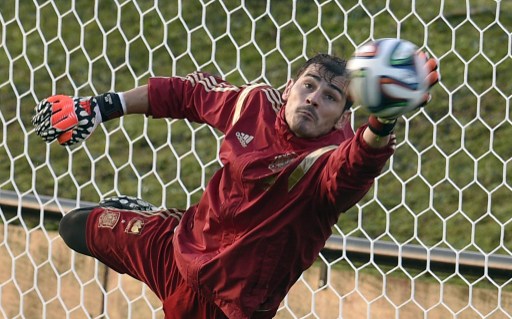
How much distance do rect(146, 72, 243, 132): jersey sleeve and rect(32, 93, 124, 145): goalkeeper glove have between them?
0.61 ft

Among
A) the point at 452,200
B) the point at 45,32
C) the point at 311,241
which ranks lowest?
the point at 452,200

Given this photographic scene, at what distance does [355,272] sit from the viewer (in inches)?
178

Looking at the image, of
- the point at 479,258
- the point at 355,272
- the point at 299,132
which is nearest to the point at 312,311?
the point at 355,272

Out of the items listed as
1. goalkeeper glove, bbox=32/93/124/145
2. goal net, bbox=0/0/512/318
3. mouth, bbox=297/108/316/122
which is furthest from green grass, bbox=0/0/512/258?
mouth, bbox=297/108/316/122

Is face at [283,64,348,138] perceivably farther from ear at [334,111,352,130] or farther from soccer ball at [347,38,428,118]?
soccer ball at [347,38,428,118]

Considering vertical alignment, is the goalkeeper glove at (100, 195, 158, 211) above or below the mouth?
below

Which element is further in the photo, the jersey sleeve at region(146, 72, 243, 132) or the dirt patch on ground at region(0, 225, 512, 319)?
the dirt patch on ground at region(0, 225, 512, 319)

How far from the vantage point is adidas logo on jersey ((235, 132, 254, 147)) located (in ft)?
11.8

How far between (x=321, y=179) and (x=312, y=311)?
46.5 inches

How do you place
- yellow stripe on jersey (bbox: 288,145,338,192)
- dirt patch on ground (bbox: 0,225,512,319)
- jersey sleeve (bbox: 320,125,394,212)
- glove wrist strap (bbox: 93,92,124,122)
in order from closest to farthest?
jersey sleeve (bbox: 320,125,394,212)
yellow stripe on jersey (bbox: 288,145,338,192)
glove wrist strap (bbox: 93,92,124,122)
dirt patch on ground (bbox: 0,225,512,319)

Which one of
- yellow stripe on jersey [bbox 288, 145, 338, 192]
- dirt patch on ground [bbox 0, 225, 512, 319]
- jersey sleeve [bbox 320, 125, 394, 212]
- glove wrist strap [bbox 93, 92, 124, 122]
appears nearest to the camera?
jersey sleeve [bbox 320, 125, 394, 212]

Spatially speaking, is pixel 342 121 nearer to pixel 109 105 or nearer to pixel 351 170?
pixel 351 170

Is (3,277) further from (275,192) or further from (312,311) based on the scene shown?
(275,192)

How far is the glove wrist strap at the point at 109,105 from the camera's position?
145 inches
